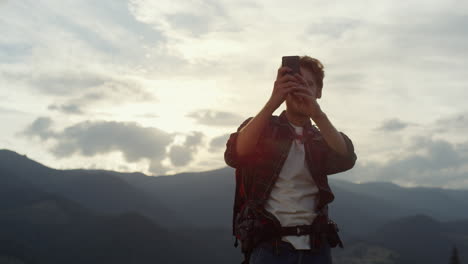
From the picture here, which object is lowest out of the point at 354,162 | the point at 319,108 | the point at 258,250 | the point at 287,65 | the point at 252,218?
the point at 258,250

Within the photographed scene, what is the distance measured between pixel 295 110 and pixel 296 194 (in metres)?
0.91

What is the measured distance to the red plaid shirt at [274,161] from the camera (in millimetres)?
4887

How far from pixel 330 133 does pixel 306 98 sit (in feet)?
1.59

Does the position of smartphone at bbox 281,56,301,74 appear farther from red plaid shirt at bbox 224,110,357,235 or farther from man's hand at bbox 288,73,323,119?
red plaid shirt at bbox 224,110,357,235

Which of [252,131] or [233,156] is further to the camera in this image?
[233,156]

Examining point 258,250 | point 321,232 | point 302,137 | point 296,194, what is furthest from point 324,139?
point 258,250

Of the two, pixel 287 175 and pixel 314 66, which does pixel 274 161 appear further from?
pixel 314 66

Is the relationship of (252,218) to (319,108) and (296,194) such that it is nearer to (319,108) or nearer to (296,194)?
(296,194)

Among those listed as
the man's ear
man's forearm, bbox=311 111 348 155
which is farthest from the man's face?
man's forearm, bbox=311 111 348 155

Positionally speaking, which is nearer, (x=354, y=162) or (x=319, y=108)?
(x=319, y=108)

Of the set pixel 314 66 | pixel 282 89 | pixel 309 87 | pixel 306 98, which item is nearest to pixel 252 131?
pixel 282 89

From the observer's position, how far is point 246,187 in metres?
4.99

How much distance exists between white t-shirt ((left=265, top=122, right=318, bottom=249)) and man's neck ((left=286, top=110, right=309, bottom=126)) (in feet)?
0.87

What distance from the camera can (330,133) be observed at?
4.84 metres
